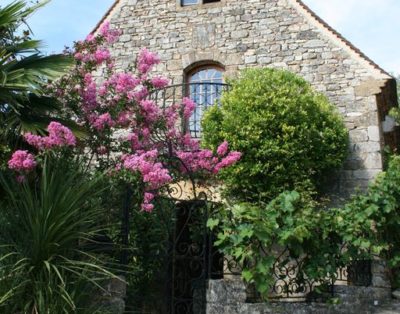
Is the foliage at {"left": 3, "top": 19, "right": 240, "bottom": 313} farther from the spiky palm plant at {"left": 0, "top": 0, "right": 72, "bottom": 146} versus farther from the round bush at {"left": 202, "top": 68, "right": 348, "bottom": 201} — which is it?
the round bush at {"left": 202, "top": 68, "right": 348, "bottom": 201}

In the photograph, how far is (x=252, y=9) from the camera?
34.6ft

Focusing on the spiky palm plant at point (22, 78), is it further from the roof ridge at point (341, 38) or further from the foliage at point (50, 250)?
the roof ridge at point (341, 38)

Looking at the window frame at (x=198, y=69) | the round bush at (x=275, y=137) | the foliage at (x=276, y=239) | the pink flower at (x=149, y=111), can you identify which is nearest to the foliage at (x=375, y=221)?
the foliage at (x=276, y=239)

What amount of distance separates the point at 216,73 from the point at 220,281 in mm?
6457

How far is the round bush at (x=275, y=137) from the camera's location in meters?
8.55

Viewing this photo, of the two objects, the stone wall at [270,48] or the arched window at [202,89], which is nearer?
the stone wall at [270,48]

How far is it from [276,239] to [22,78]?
3299 millimetres

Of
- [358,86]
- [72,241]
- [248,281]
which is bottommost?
[248,281]

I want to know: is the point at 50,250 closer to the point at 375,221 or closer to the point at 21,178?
the point at 21,178

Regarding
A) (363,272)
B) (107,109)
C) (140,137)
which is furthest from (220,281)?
(107,109)

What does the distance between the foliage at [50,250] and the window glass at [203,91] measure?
17.8 ft

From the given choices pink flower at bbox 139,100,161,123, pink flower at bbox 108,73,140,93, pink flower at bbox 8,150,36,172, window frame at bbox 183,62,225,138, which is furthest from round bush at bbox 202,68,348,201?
pink flower at bbox 8,150,36,172

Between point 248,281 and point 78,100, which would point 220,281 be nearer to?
point 248,281

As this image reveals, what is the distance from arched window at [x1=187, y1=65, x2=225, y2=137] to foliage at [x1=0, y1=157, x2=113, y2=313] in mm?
5339
